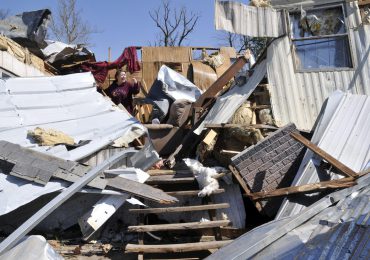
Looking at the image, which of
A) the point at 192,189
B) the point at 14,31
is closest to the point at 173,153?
the point at 192,189

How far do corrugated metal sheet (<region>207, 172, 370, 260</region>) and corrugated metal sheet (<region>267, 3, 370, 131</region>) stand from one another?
2.81 metres

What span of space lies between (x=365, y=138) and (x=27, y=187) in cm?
480

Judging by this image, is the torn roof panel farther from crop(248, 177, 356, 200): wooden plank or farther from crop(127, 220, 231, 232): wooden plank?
crop(248, 177, 356, 200): wooden plank

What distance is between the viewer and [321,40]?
7.31 metres

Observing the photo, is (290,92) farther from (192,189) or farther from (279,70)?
(192,189)

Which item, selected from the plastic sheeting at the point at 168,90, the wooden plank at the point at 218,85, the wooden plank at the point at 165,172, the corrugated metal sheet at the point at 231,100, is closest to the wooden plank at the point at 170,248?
the wooden plank at the point at 165,172

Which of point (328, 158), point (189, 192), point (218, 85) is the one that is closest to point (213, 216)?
point (189, 192)

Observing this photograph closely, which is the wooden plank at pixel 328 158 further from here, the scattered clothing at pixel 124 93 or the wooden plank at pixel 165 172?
the scattered clothing at pixel 124 93

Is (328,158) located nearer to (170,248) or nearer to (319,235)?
(319,235)

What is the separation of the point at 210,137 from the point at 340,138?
1.96 metres

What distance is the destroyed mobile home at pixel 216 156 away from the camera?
14.3 feet

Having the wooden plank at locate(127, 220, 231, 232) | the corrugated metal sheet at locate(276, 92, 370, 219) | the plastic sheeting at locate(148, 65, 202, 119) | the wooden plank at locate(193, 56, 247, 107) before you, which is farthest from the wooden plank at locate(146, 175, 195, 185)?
the plastic sheeting at locate(148, 65, 202, 119)

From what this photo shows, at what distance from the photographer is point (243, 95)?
7105mm

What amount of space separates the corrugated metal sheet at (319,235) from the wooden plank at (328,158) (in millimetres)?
477
